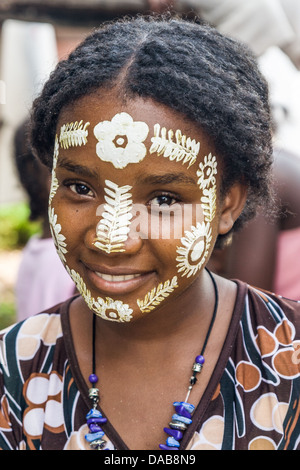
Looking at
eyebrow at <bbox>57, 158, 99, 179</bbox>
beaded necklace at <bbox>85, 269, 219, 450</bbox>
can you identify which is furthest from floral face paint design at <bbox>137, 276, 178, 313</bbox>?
eyebrow at <bbox>57, 158, 99, 179</bbox>

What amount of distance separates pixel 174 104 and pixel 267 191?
558 mm

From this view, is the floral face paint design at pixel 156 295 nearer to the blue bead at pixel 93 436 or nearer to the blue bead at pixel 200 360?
the blue bead at pixel 200 360

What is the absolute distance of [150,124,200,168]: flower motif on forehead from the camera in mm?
1608

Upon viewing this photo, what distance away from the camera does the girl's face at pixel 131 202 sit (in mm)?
1609

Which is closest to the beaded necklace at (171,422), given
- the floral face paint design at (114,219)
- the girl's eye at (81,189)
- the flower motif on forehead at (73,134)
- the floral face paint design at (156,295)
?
the floral face paint design at (156,295)

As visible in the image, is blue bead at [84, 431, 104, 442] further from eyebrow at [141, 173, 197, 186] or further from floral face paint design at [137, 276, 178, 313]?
eyebrow at [141, 173, 197, 186]

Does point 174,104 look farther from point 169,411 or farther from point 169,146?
point 169,411

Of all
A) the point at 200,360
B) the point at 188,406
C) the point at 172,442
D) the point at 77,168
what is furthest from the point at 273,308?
the point at 77,168

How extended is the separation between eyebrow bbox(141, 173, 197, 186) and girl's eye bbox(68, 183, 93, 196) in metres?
0.18

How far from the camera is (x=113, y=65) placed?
5.45 ft

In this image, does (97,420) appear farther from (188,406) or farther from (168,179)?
(168,179)

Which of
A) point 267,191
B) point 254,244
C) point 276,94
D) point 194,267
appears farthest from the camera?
point 276,94

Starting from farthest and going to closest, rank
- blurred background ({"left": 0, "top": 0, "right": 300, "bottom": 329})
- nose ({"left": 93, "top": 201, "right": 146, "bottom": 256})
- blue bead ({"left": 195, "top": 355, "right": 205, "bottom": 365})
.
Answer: blurred background ({"left": 0, "top": 0, "right": 300, "bottom": 329})
blue bead ({"left": 195, "top": 355, "right": 205, "bottom": 365})
nose ({"left": 93, "top": 201, "right": 146, "bottom": 256})

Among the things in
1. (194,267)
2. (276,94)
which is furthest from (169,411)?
(276,94)
